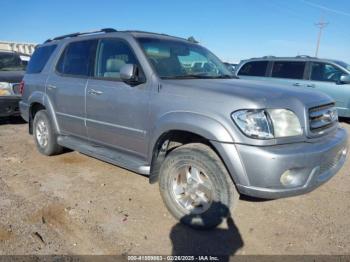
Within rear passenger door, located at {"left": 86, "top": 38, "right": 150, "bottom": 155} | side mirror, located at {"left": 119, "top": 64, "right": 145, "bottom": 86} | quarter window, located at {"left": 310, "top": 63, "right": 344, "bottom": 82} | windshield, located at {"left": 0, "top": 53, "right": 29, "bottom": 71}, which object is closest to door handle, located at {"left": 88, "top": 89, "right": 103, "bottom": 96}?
rear passenger door, located at {"left": 86, "top": 38, "right": 150, "bottom": 155}

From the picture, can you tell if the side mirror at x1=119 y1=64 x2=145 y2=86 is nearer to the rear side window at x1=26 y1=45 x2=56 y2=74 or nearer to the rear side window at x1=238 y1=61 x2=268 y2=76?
the rear side window at x1=26 y1=45 x2=56 y2=74

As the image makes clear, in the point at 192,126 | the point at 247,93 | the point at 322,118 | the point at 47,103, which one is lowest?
the point at 47,103

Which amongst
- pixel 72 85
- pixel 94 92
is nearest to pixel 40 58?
pixel 72 85

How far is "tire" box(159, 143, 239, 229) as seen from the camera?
3.05m

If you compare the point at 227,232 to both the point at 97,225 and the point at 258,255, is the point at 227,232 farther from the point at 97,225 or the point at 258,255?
the point at 97,225

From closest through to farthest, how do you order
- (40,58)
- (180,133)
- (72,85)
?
1. (180,133)
2. (72,85)
3. (40,58)

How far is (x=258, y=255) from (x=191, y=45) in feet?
9.74

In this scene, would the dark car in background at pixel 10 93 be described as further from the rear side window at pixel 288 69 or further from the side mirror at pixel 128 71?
the rear side window at pixel 288 69

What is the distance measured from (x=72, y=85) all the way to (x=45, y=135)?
1368mm

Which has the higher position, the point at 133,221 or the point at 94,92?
the point at 94,92

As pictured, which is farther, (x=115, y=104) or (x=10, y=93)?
(x=10, y=93)

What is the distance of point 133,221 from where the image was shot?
11.3 ft

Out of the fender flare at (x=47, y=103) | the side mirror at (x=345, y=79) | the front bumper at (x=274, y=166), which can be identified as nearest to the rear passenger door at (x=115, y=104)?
the fender flare at (x=47, y=103)

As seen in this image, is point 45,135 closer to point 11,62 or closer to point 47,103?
point 47,103
